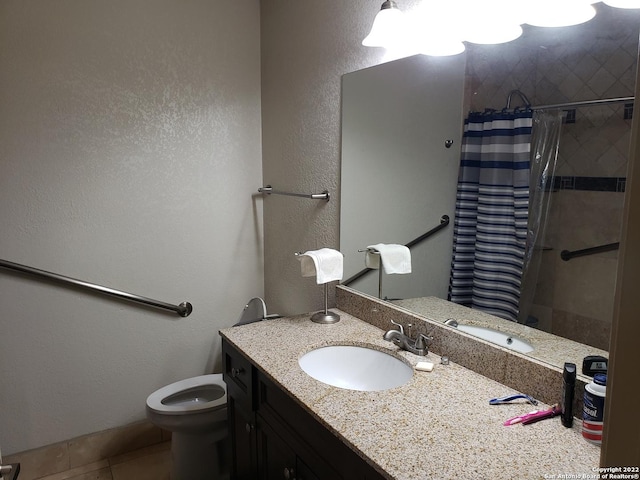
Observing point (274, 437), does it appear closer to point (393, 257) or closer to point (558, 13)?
point (393, 257)

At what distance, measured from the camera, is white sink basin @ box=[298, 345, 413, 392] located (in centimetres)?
149

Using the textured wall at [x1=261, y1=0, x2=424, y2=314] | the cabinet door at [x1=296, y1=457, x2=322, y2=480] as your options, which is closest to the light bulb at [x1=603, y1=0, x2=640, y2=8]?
the textured wall at [x1=261, y1=0, x2=424, y2=314]

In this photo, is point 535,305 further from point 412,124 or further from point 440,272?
point 412,124

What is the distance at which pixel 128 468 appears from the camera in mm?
2258

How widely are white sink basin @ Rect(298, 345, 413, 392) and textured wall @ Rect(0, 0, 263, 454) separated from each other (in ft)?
3.67

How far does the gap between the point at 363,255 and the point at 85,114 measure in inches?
54.3

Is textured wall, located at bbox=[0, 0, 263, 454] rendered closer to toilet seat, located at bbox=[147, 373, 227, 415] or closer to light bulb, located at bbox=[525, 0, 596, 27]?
toilet seat, located at bbox=[147, 373, 227, 415]

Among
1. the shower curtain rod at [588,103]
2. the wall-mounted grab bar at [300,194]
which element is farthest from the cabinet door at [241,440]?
the shower curtain rod at [588,103]

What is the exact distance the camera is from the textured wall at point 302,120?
189 cm

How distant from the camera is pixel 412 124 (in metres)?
1.65

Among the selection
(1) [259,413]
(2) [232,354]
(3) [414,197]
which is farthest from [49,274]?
(3) [414,197]

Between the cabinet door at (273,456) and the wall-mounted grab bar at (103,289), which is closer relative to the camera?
the cabinet door at (273,456)

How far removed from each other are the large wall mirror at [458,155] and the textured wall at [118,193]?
0.81 m

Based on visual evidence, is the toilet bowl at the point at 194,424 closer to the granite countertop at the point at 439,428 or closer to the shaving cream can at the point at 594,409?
the granite countertop at the point at 439,428
